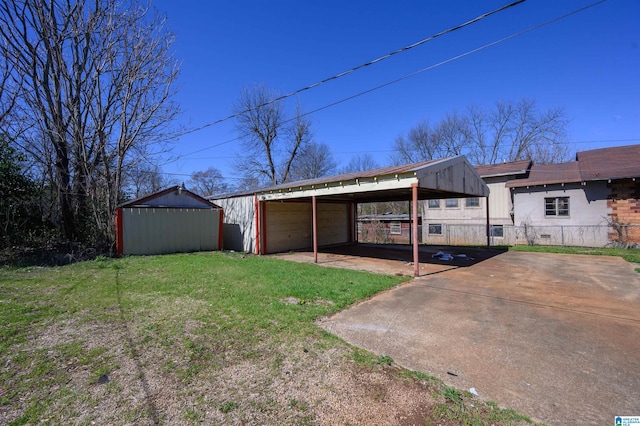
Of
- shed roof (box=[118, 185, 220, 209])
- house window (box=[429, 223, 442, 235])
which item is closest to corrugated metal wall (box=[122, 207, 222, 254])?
shed roof (box=[118, 185, 220, 209])

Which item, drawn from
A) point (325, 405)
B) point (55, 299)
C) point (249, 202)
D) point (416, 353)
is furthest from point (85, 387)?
point (249, 202)

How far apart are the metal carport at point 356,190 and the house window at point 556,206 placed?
5692 millimetres

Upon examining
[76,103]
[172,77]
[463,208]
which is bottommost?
[463,208]

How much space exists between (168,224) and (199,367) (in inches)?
407

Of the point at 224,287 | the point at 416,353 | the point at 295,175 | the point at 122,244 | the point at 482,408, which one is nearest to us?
the point at 482,408

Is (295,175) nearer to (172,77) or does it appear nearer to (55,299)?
(172,77)

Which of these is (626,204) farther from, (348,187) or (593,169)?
(348,187)

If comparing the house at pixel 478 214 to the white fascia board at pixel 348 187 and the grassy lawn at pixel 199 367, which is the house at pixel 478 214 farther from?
the grassy lawn at pixel 199 367

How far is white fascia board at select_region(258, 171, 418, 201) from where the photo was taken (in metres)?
7.77

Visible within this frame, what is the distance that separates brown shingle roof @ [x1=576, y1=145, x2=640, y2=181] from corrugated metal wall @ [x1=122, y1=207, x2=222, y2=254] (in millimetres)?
16659

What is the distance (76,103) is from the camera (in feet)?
36.6

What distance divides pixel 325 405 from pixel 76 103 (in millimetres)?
13727

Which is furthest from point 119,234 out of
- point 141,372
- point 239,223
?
point 141,372

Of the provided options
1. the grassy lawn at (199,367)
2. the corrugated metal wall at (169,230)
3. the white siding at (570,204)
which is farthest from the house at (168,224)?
the white siding at (570,204)
